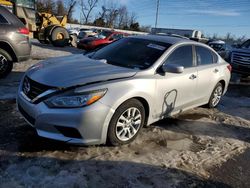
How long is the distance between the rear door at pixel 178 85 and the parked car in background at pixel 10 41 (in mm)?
4413

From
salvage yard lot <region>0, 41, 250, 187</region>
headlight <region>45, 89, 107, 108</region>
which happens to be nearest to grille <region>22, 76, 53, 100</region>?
headlight <region>45, 89, 107, 108</region>

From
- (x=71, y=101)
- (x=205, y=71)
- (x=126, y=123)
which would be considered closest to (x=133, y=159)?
(x=126, y=123)

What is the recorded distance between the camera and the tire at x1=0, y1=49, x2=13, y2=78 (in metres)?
7.34

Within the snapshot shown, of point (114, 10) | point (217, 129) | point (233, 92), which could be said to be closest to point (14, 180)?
point (217, 129)

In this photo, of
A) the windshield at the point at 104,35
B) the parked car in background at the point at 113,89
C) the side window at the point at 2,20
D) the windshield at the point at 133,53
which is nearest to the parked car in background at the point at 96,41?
the windshield at the point at 104,35

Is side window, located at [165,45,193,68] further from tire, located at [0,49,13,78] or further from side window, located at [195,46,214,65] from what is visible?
tire, located at [0,49,13,78]

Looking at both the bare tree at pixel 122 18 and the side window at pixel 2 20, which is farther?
the bare tree at pixel 122 18

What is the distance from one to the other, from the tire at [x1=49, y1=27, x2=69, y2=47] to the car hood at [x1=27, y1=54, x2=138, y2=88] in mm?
13329

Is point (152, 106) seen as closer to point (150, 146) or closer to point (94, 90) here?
point (150, 146)

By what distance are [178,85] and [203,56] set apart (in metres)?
1.30

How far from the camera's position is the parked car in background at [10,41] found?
7242 millimetres

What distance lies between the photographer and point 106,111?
12.3 ft

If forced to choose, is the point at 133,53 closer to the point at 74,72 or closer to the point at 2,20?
the point at 74,72

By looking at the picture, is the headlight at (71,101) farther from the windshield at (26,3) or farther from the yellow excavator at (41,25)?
the windshield at (26,3)
